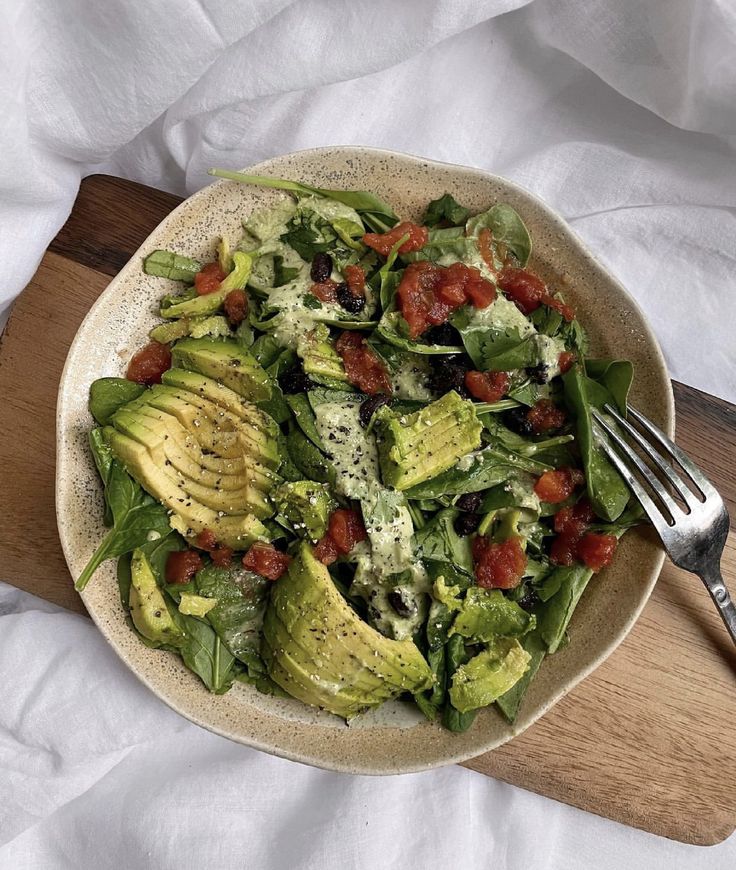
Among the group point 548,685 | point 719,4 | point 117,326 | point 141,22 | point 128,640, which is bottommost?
point 128,640

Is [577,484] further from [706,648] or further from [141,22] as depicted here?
[141,22]

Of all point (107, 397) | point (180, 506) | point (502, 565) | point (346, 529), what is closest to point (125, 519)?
point (180, 506)

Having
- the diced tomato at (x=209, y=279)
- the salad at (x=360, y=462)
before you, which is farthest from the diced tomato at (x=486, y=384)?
the diced tomato at (x=209, y=279)

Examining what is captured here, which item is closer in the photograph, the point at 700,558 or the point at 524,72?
the point at 700,558

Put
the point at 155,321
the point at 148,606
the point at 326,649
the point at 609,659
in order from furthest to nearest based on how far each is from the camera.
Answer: the point at 609,659 < the point at 155,321 < the point at 148,606 < the point at 326,649

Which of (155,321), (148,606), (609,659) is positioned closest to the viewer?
(148,606)

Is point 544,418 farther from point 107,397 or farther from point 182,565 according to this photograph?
point 107,397

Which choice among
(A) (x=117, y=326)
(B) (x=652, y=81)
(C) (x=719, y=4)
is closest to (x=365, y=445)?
(A) (x=117, y=326)
